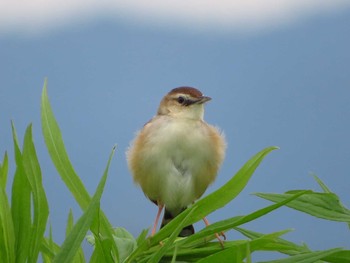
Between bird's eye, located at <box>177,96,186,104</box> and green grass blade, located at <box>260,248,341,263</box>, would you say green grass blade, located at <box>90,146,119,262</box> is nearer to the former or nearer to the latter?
green grass blade, located at <box>260,248,341,263</box>

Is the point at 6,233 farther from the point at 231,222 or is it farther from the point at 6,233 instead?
the point at 231,222

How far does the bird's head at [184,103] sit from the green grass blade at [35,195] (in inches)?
39.1

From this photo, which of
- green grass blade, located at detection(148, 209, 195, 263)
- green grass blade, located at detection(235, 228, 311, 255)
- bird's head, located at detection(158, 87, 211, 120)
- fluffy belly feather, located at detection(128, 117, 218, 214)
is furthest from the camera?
bird's head, located at detection(158, 87, 211, 120)

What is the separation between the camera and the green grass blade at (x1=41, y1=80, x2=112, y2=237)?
2.43 feet

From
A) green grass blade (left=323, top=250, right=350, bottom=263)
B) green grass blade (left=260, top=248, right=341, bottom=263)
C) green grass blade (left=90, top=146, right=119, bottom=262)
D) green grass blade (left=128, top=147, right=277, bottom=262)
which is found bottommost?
green grass blade (left=323, top=250, right=350, bottom=263)

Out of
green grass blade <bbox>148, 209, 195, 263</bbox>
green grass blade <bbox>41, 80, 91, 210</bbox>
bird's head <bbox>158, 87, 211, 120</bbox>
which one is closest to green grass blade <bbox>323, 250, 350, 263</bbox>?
green grass blade <bbox>148, 209, 195, 263</bbox>

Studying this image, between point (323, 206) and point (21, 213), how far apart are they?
1.14ft

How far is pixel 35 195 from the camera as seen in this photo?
68 cm

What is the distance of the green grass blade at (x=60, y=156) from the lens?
0.74m

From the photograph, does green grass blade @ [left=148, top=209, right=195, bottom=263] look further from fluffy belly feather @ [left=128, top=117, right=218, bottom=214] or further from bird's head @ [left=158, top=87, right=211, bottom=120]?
bird's head @ [left=158, top=87, right=211, bottom=120]

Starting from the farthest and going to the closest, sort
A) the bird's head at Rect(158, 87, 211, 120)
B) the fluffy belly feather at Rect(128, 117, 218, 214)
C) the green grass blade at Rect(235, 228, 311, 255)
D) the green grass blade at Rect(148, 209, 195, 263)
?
the bird's head at Rect(158, 87, 211, 120)
the fluffy belly feather at Rect(128, 117, 218, 214)
the green grass blade at Rect(235, 228, 311, 255)
the green grass blade at Rect(148, 209, 195, 263)

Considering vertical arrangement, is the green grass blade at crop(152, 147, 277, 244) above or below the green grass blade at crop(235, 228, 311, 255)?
above

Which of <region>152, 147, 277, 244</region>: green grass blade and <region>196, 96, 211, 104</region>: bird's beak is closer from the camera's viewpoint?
<region>152, 147, 277, 244</region>: green grass blade

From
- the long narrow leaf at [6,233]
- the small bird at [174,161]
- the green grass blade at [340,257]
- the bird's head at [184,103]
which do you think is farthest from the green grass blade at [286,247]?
the bird's head at [184,103]
